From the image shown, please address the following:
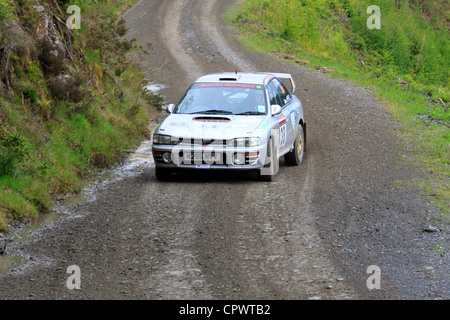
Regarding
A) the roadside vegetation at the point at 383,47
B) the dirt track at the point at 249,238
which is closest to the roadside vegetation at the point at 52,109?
the dirt track at the point at 249,238

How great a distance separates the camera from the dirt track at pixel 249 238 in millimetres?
6059

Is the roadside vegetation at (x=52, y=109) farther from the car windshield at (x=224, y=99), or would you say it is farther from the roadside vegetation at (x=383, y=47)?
the roadside vegetation at (x=383, y=47)

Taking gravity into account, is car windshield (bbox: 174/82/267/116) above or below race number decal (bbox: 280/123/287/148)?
above

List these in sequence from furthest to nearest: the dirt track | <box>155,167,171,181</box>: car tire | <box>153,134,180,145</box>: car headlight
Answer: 1. <box>155,167,171,181</box>: car tire
2. <box>153,134,180,145</box>: car headlight
3. the dirt track

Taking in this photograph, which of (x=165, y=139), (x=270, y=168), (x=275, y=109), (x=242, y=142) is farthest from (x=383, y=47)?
(x=165, y=139)

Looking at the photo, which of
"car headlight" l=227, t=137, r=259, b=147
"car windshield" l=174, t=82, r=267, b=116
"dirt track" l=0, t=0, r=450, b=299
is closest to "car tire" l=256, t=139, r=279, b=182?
"dirt track" l=0, t=0, r=450, b=299

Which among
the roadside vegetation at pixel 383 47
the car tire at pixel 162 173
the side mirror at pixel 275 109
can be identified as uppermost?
the side mirror at pixel 275 109

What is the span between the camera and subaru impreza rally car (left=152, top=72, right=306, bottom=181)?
10.1 metres

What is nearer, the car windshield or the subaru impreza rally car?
the subaru impreza rally car

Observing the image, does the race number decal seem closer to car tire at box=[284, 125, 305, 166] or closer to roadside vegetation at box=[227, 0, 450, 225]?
car tire at box=[284, 125, 305, 166]

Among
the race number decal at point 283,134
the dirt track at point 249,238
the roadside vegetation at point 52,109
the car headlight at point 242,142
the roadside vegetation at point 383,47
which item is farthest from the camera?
the roadside vegetation at point 383,47

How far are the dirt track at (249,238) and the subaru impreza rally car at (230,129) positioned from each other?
40 cm

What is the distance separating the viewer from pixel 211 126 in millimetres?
10305
